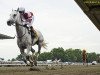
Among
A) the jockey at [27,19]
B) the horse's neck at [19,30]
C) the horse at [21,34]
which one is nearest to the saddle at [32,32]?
the jockey at [27,19]

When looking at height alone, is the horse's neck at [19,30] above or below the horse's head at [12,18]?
below

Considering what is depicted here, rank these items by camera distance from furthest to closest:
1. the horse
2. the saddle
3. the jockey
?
1. the saddle
2. the jockey
3. the horse

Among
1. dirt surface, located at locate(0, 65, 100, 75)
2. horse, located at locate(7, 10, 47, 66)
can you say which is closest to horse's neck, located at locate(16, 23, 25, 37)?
horse, located at locate(7, 10, 47, 66)

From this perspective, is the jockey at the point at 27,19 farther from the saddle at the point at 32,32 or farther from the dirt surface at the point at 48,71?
the dirt surface at the point at 48,71

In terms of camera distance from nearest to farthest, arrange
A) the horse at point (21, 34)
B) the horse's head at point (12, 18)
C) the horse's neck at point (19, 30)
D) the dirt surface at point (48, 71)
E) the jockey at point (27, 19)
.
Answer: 1. the dirt surface at point (48, 71)
2. the horse's head at point (12, 18)
3. the horse at point (21, 34)
4. the horse's neck at point (19, 30)
5. the jockey at point (27, 19)

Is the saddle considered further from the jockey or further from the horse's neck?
the horse's neck

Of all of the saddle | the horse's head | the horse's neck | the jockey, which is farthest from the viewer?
the saddle

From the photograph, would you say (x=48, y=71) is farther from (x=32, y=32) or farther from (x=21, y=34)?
(x=32, y=32)

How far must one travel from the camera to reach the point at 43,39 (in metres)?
32.7

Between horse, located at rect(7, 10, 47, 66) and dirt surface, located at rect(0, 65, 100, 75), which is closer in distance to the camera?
dirt surface, located at rect(0, 65, 100, 75)

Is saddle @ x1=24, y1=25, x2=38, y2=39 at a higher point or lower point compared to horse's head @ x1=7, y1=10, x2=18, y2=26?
lower

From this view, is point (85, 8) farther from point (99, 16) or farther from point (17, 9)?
point (17, 9)

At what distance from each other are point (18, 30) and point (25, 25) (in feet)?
4.12

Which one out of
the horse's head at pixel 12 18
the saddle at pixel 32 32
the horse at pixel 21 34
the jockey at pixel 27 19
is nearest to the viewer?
the horse's head at pixel 12 18
